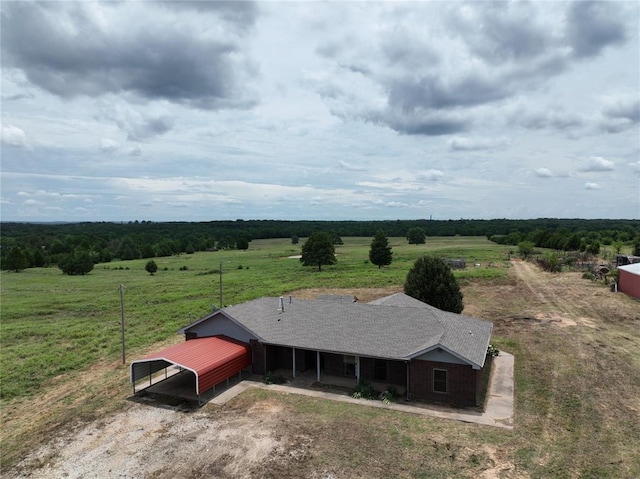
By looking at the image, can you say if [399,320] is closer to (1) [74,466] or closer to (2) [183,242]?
(1) [74,466]

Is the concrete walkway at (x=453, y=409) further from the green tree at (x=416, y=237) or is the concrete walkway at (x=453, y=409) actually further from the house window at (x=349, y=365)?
the green tree at (x=416, y=237)

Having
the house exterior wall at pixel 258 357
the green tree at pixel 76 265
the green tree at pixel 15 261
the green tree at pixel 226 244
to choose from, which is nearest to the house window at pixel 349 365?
the house exterior wall at pixel 258 357

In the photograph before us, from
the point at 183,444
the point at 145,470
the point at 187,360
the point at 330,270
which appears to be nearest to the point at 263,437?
the point at 183,444

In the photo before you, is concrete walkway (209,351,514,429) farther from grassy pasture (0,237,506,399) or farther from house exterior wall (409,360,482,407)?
grassy pasture (0,237,506,399)

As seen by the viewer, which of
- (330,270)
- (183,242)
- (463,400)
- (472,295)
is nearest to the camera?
(463,400)

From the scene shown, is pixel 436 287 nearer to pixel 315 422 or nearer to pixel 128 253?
pixel 315 422

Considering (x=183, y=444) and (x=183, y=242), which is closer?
(x=183, y=444)
